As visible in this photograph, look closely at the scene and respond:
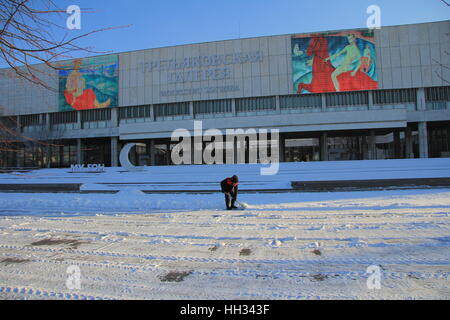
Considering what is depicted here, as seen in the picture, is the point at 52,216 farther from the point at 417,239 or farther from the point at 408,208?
the point at 408,208

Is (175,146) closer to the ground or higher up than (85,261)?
higher up

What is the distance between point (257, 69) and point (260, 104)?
5.40 metres

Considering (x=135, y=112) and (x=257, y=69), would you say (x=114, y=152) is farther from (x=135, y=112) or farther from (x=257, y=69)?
(x=257, y=69)

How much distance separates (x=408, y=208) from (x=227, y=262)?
25.0 ft

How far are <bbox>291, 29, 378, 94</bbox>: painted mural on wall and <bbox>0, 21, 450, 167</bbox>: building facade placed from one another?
0.14m

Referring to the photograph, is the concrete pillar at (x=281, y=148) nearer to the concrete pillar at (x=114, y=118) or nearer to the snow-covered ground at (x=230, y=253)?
the concrete pillar at (x=114, y=118)

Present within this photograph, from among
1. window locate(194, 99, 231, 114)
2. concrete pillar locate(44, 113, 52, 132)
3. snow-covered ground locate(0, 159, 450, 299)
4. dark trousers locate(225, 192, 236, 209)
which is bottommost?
snow-covered ground locate(0, 159, 450, 299)

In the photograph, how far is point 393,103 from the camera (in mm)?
36406

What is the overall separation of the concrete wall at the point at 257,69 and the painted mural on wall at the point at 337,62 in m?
1.51

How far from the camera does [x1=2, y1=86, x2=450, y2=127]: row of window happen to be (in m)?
36.2

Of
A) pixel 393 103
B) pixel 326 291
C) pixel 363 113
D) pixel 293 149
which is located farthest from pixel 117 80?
pixel 326 291

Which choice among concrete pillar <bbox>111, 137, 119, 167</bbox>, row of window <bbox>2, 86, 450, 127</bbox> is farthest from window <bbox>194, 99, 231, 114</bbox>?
concrete pillar <bbox>111, 137, 119, 167</bbox>

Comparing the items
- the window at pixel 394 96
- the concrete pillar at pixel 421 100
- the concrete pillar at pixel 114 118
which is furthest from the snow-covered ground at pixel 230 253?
the concrete pillar at pixel 114 118

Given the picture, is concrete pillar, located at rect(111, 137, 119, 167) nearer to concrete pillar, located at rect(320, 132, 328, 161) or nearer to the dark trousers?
concrete pillar, located at rect(320, 132, 328, 161)
